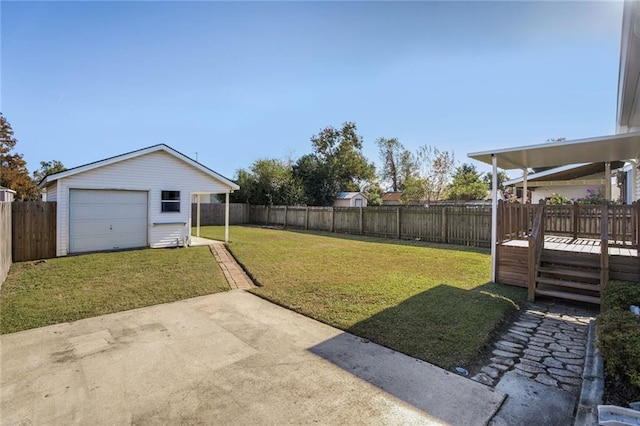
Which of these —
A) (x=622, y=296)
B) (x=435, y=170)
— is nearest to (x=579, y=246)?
(x=622, y=296)

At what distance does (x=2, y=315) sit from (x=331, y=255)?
744 centimetres

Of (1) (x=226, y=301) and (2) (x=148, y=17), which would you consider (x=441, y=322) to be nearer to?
(1) (x=226, y=301)

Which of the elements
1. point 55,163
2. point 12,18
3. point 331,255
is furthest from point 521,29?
point 55,163

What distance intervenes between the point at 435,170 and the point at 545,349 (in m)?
23.7

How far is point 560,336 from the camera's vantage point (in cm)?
416

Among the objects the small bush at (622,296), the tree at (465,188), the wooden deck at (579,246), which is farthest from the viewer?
the tree at (465,188)

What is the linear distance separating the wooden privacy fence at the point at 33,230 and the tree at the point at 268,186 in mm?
16097

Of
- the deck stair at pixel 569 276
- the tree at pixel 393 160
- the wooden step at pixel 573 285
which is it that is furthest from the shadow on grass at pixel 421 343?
the tree at pixel 393 160

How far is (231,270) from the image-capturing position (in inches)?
321

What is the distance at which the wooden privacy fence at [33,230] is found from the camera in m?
9.02

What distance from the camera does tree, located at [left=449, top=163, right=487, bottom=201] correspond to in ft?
87.6

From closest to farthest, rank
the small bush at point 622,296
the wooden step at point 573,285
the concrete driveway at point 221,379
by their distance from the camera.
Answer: the concrete driveway at point 221,379 → the small bush at point 622,296 → the wooden step at point 573,285

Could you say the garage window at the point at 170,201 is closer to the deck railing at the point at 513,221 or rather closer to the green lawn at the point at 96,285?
the green lawn at the point at 96,285

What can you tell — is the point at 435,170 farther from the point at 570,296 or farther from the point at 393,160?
the point at 570,296
